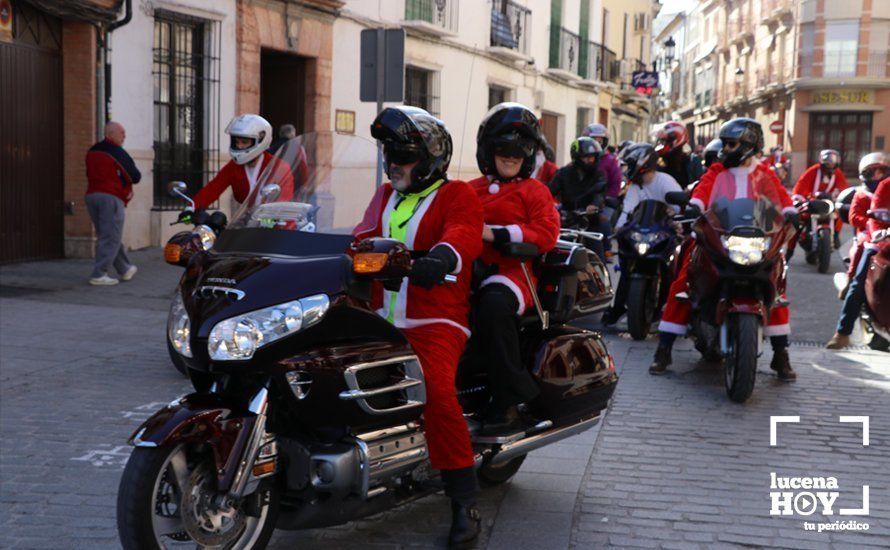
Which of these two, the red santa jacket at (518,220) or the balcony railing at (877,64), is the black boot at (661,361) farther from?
the balcony railing at (877,64)

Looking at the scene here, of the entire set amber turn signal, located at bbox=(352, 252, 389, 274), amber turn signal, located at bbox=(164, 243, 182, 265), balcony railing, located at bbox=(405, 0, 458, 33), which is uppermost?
balcony railing, located at bbox=(405, 0, 458, 33)

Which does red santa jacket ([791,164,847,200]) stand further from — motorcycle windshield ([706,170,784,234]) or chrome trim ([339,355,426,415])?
chrome trim ([339,355,426,415])

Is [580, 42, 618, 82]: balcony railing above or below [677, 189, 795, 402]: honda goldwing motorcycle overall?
above

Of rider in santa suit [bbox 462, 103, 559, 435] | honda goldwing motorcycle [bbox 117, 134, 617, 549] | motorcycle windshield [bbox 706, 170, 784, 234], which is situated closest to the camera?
honda goldwing motorcycle [bbox 117, 134, 617, 549]

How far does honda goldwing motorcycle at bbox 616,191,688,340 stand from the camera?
898 cm

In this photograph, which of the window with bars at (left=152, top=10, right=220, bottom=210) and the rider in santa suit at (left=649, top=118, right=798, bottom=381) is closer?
the rider in santa suit at (left=649, top=118, right=798, bottom=381)

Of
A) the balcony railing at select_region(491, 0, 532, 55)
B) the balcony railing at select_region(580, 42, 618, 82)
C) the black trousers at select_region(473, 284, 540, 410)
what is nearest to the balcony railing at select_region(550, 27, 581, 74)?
the balcony railing at select_region(580, 42, 618, 82)

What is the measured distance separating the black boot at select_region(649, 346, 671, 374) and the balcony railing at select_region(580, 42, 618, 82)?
26617 mm

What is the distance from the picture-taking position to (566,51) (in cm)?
3122

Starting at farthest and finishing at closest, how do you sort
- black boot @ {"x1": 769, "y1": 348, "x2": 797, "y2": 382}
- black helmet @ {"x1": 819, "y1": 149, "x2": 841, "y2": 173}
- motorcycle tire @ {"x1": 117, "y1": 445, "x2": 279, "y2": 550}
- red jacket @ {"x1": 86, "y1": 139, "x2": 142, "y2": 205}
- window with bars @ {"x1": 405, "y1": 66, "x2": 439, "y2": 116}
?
window with bars @ {"x1": 405, "y1": 66, "x2": 439, "y2": 116}, black helmet @ {"x1": 819, "y1": 149, "x2": 841, "y2": 173}, red jacket @ {"x1": 86, "y1": 139, "x2": 142, "y2": 205}, black boot @ {"x1": 769, "y1": 348, "x2": 797, "y2": 382}, motorcycle tire @ {"x1": 117, "y1": 445, "x2": 279, "y2": 550}

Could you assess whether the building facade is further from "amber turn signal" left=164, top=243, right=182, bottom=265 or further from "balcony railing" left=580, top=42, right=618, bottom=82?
"amber turn signal" left=164, top=243, right=182, bottom=265

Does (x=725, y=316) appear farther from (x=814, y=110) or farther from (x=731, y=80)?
(x=731, y=80)

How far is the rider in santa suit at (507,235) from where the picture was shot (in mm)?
4262

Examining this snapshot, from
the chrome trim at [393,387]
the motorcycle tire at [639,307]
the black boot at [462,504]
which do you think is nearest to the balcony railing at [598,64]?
the motorcycle tire at [639,307]
